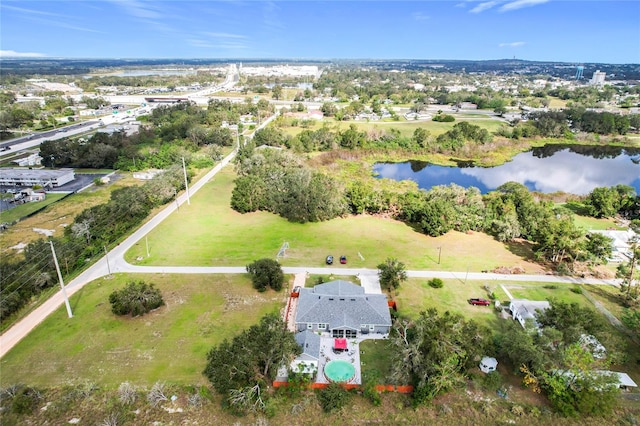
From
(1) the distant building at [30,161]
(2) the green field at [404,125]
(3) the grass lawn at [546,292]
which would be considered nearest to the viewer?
(3) the grass lawn at [546,292]

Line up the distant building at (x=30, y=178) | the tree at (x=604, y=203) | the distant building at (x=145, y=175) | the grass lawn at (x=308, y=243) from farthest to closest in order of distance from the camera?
the distant building at (x=145, y=175)
the distant building at (x=30, y=178)
the tree at (x=604, y=203)
the grass lawn at (x=308, y=243)

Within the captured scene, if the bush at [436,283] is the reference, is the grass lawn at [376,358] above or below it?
below

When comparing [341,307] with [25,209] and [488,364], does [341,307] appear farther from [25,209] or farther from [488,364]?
[25,209]

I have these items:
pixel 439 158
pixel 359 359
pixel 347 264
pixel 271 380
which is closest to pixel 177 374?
pixel 271 380

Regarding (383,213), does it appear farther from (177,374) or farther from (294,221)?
(177,374)

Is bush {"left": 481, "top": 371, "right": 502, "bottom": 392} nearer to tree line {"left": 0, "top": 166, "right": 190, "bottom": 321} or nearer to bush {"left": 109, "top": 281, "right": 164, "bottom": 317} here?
bush {"left": 109, "top": 281, "right": 164, "bottom": 317}

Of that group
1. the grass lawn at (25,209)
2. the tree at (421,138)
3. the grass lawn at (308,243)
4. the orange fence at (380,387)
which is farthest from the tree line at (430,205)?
the tree at (421,138)

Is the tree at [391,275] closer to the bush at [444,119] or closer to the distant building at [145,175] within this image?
the distant building at [145,175]
